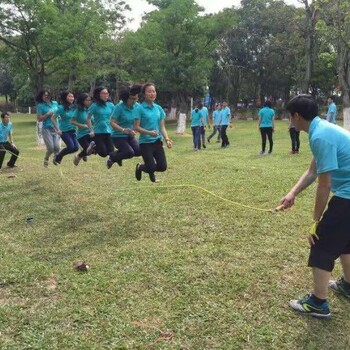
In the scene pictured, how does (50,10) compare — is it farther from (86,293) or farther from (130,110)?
(86,293)

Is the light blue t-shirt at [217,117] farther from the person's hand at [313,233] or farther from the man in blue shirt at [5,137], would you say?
the person's hand at [313,233]

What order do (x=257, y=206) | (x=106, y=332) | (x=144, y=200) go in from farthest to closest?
(x=144, y=200) → (x=257, y=206) → (x=106, y=332)

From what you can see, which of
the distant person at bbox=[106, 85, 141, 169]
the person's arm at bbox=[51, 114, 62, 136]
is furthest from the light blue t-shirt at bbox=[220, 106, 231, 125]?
the distant person at bbox=[106, 85, 141, 169]

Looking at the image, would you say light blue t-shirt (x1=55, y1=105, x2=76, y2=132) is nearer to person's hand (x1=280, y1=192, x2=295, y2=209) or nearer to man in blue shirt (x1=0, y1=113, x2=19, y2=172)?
man in blue shirt (x1=0, y1=113, x2=19, y2=172)

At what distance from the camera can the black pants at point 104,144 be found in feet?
28.1

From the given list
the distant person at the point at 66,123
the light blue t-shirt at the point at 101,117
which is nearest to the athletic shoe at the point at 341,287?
the light blue t-shirt at the point at 101,117

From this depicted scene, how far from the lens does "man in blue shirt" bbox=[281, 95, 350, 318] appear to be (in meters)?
3.39

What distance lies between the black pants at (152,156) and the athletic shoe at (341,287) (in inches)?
144

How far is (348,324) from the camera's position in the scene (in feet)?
12.1

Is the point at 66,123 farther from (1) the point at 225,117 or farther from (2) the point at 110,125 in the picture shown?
(1) the point at 225,117

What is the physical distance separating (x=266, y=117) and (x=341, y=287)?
1054cm

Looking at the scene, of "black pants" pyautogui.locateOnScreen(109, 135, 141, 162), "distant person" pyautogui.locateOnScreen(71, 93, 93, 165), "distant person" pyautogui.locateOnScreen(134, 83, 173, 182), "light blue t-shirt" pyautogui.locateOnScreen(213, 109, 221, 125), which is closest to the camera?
"distant person" pyautogui.locateOnScreen(134, 83, 173, 182)

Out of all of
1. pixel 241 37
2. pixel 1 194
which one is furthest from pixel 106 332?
pixel 241 37

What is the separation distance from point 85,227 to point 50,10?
14.0 m
